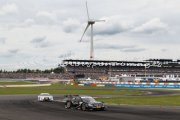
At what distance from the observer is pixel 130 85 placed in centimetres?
10750

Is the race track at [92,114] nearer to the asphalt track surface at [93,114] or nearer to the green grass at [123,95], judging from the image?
the asphalt track surface at [93,114]

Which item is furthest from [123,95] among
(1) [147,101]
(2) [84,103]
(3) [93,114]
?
(3) [93,114]

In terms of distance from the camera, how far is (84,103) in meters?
33.3

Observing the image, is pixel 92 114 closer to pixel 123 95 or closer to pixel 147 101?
pixel 147 101

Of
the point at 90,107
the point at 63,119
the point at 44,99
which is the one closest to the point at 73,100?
the point at 90,107

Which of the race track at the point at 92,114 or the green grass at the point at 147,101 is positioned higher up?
the green grass at the point at 147,101

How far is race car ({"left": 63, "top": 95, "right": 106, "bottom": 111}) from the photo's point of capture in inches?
1281

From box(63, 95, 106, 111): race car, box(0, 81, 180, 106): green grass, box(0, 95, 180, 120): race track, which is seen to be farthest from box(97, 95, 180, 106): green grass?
box(63, 95, 106, 111): race car

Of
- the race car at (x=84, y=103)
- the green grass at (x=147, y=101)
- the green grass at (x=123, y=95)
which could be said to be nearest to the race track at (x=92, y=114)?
the race car at (x=84, y=103)

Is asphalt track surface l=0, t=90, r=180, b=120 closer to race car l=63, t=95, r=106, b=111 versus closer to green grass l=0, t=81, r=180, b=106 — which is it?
race car l=63, t=95, r=106, b=111

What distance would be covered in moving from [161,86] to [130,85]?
11.0m

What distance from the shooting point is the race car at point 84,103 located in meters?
32.5

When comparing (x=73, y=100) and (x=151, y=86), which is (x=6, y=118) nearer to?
(x=73, y=100)

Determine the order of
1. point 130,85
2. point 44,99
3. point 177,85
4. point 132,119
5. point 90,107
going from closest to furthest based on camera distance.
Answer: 1. point 132,119
2. point 90,107
3. point 44,99
4. point 177,85
5. point 130,85
